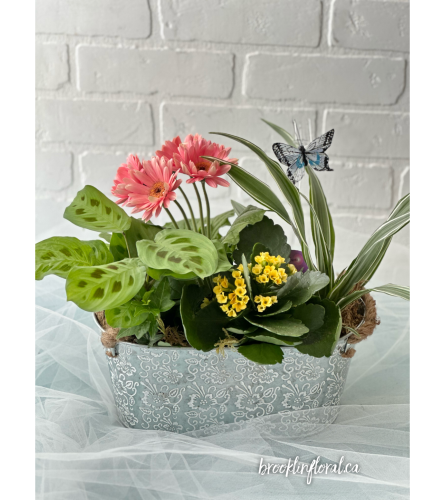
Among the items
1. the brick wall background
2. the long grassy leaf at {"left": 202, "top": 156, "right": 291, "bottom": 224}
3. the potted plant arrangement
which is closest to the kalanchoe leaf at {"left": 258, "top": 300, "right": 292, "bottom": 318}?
the potted plant arrangement

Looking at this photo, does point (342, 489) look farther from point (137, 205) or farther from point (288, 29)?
point (288, 29)

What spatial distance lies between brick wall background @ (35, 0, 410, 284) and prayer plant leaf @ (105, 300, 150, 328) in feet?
2.01

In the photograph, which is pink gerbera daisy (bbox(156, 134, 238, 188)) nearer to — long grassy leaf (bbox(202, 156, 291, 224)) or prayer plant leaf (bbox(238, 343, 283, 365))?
long grassy leaf (bbox(202, 156, 291, 224))

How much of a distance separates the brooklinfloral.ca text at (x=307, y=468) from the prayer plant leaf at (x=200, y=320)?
0.43 ft

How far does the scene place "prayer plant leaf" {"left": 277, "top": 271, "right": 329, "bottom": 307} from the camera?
0.52 m

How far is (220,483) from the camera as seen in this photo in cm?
48

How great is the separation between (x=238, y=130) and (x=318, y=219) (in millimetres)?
573

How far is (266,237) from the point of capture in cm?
59

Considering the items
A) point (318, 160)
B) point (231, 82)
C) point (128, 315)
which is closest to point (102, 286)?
point (128, 315)

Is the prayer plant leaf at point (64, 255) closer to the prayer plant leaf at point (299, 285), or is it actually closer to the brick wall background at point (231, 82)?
the prayer plant leaf at point (299, 285)

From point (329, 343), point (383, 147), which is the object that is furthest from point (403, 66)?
point (329, 343)

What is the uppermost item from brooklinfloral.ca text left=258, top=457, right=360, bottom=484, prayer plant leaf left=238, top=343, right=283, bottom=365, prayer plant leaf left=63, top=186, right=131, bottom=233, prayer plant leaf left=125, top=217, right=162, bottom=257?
prayer plant leaf left=63, top=186, right=131, bottom=233

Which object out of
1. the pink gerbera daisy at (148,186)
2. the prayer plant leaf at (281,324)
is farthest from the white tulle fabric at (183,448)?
the pink gerbera daisy at (148,186)

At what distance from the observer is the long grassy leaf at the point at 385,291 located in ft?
1.79
